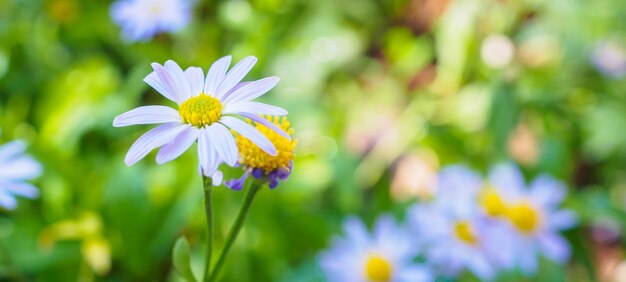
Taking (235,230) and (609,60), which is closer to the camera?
(235,230)

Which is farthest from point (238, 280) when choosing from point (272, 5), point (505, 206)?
point (272, 5)

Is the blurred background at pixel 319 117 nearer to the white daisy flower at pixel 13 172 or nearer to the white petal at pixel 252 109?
the white daisy flower at pixel 13 172

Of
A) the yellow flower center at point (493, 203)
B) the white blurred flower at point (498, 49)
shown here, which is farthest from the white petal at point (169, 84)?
the white blurred flower at point (498, 49)

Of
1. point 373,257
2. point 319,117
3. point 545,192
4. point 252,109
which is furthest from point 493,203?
point 252,109

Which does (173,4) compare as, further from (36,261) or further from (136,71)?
(36,261)

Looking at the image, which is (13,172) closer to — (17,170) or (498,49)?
(17,170)

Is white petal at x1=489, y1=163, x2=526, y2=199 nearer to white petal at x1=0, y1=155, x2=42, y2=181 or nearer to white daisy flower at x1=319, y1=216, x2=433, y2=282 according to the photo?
white daisy flower at x1=319, y1=216, x2=433, y2=282
